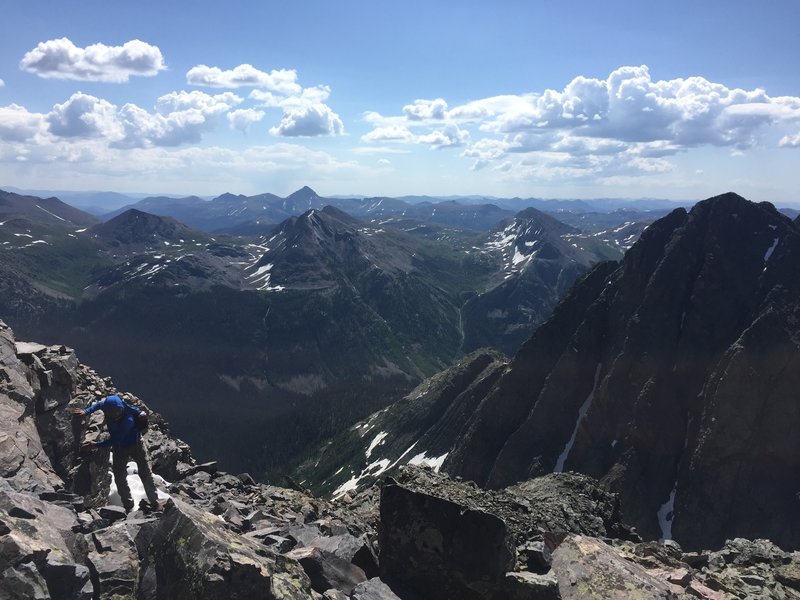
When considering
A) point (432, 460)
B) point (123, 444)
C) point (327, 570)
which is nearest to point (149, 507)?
point (123, 444)

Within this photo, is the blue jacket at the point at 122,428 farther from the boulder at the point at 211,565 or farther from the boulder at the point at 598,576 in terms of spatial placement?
the boulder at the point at 598,576

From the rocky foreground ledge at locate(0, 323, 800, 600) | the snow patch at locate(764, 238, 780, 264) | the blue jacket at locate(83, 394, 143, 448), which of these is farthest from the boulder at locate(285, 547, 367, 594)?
the snow patch at locate(764, 238, 780, 264)

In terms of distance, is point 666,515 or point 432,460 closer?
point 666,515

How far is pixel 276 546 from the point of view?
1883cm

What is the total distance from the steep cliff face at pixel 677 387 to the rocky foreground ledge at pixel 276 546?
68.6 meters

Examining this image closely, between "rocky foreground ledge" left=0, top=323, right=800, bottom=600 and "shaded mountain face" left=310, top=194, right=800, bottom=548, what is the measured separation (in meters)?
68.4

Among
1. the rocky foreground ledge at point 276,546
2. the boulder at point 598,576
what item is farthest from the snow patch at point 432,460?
the boulder at point 598,576

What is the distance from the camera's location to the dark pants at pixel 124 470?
69.7 ft

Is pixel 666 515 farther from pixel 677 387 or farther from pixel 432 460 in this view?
pixel 432 460

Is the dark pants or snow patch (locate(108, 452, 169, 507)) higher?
the dark pants

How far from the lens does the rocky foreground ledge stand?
42.7ft

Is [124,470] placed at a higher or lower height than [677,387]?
higher

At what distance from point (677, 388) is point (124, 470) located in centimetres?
10575

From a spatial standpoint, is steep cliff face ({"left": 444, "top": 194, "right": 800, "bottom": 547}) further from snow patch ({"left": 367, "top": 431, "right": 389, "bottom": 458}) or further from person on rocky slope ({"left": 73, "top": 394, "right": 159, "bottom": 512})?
person on rocky slope ({"left": 73, "top": 394, "right": 159, "bottom": 512})
